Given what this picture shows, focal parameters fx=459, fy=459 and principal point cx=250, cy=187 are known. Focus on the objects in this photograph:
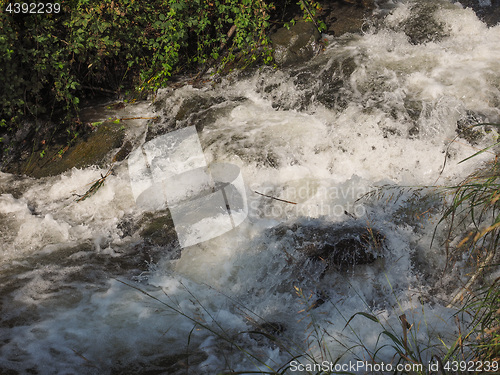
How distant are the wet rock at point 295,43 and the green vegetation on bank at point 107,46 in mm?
217

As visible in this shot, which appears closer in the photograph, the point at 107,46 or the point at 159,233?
the point at 159,233

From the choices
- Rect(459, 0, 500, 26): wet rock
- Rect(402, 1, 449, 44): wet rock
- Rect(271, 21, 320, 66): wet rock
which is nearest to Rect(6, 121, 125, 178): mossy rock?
Rect(271, 21, 320, 66): wet rock

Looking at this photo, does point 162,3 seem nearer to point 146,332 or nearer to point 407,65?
point 407,65

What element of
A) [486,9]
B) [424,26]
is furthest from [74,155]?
[486,9]

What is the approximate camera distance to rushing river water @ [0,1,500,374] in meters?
2.69

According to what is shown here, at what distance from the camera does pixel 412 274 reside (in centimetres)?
307

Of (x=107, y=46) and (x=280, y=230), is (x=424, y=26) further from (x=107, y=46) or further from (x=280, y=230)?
(x=107, y=46)

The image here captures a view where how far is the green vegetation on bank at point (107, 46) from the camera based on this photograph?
4746mm

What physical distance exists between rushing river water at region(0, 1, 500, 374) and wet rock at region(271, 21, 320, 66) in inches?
9.1

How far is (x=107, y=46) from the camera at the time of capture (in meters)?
5.02

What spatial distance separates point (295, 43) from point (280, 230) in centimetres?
293

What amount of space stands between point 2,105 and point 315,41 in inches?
144

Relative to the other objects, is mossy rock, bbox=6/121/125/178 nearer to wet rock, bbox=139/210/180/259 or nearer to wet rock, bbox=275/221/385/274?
wet rock, bbox=139/210/180/259

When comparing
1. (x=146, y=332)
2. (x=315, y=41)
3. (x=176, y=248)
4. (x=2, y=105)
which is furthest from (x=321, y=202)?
(x=2, y=105)
